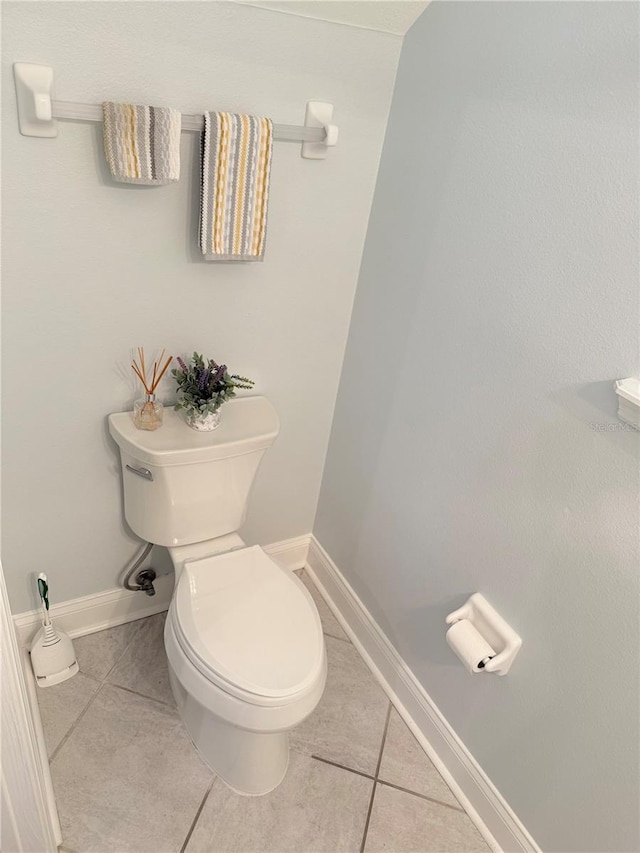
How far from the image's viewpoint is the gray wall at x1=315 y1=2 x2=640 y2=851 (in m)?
1.04

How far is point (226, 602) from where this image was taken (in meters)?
1.47

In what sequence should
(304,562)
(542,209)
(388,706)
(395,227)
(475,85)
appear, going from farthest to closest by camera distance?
(304,562)
(388,706)
(395,227)
(475,85)
(542,209)

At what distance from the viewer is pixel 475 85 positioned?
4.05 ft

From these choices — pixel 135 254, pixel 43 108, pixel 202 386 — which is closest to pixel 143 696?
pixel 202 386

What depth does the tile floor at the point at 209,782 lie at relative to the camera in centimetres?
145

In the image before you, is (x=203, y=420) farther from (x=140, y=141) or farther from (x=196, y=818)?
(x=196, y=818)

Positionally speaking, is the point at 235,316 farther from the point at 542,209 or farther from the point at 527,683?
the point at 527,683

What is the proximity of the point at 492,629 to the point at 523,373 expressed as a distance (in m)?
0.61

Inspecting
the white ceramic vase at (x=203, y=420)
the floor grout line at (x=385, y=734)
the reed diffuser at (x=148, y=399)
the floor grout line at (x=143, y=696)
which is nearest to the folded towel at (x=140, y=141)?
the reed diffuser at (x=148, y=399)

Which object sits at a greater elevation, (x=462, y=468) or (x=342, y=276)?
(x=342, y=276)

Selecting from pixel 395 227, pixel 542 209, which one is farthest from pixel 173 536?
pixel 542 209

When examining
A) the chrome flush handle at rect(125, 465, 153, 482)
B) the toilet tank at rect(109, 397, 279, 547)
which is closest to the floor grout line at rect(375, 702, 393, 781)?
the toilet tank at rect(109, 397, 279, 547)

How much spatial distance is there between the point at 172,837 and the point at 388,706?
702mm

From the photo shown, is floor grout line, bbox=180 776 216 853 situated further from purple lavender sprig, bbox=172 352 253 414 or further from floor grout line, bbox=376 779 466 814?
purple lavender sprig, bbox=172 352 253 414
